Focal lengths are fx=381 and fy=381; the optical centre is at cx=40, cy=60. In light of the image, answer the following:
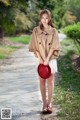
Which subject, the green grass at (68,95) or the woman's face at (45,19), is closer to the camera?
the woman's face at (45,19)

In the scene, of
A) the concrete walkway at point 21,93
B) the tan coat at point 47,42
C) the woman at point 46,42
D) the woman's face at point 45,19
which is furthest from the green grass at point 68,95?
the woman's face at point 45,19

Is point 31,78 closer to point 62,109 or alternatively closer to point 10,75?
point 10,75

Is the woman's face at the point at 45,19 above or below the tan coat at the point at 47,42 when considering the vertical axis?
above

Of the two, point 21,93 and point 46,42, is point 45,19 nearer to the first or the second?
point 46,42

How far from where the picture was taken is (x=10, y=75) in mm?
12094

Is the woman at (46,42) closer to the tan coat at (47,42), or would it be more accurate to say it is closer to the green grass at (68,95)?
the tan coat at (47,42)

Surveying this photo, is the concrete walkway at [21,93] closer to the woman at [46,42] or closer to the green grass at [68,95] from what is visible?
the green grass at [68,95]

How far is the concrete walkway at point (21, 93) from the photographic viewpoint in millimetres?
6984

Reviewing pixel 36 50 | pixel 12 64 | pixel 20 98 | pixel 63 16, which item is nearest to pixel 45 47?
pixel 36 50

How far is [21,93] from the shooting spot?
29.3 ft

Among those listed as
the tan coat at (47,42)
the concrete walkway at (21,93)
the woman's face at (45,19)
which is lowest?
the concrete walkway at (21,93)

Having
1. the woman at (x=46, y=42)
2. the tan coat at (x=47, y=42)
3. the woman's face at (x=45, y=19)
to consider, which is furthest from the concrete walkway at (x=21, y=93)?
the woman's face at (x=45, y=19)

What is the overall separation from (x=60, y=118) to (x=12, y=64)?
8.93 m

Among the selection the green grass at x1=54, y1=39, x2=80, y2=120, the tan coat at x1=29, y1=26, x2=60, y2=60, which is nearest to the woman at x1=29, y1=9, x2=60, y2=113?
the tan coat at x1=29, y1=26, x2=60, y2=60
